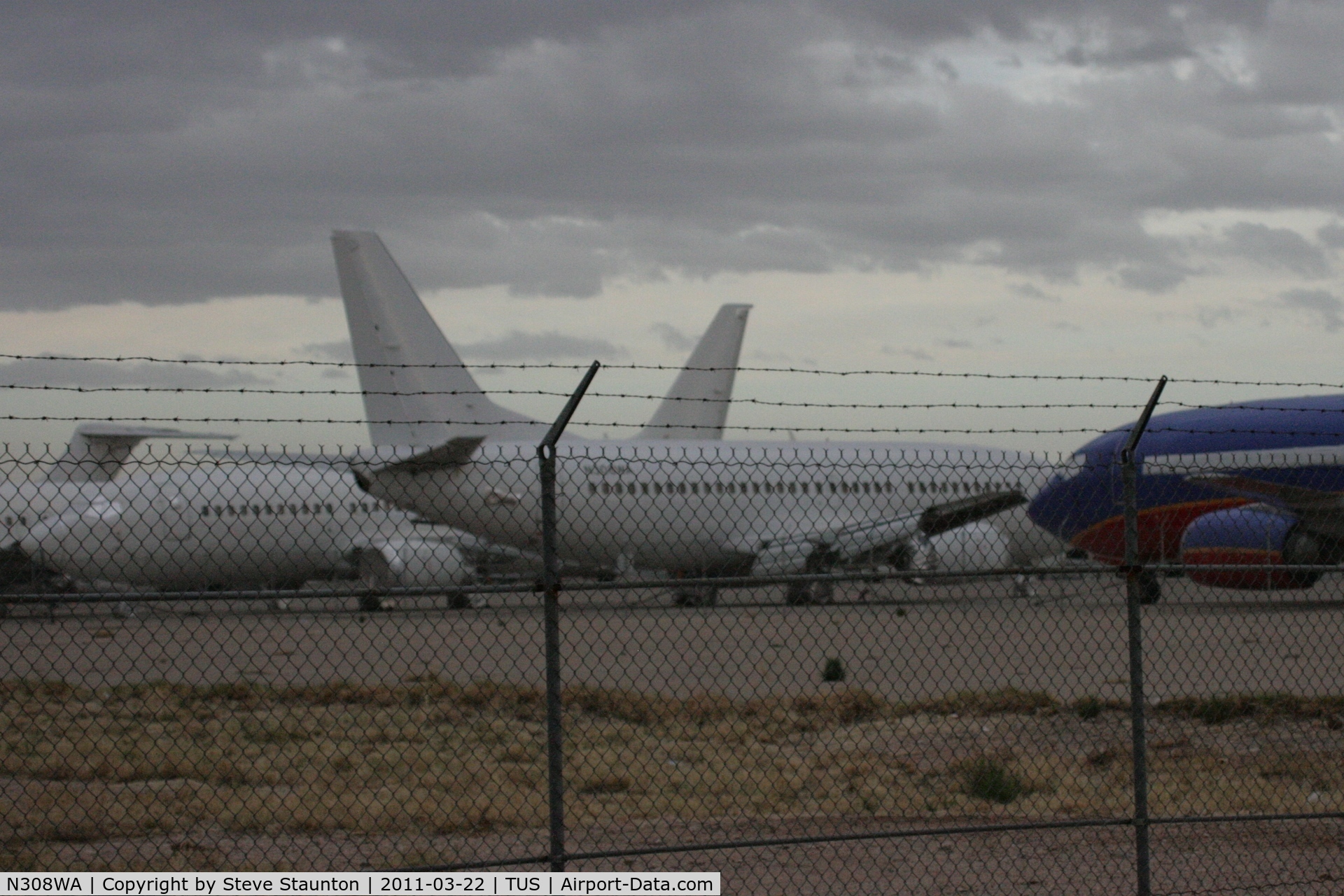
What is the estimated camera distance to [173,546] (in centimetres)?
3062

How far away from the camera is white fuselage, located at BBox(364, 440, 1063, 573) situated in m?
28.8

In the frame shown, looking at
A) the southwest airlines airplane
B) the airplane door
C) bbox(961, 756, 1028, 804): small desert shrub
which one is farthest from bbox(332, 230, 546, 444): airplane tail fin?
bbox(961, 756, 1028, 804): small desert shrub

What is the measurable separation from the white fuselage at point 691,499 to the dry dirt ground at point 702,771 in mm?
9928

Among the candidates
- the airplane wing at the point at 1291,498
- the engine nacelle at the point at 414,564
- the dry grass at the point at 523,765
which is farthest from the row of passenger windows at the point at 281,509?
the airplane wing at the point at 1291,498

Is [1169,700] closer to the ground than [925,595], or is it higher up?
closer to the ground

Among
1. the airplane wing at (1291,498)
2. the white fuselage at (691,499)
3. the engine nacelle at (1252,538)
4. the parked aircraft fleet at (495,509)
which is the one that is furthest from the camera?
the white fuselage at (691,499)

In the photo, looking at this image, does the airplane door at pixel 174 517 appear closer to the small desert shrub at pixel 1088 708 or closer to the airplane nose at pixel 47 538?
the airplane nose at pixel 47 538

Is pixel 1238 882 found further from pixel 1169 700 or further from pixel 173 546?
pixel 173 546

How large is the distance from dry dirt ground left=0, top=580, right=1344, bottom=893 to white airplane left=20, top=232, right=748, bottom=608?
1185cm

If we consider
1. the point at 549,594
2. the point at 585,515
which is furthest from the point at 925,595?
the point at 549,594

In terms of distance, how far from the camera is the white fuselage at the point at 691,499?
28.8 meters

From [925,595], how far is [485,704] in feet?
68.9

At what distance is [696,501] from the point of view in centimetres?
3316

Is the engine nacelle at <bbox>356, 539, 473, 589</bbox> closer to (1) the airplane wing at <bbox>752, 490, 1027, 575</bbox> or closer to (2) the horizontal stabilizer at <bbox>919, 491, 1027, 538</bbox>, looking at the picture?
(1) the airplane wing at <bbox>752, 490, 1027, 575</bbox>
